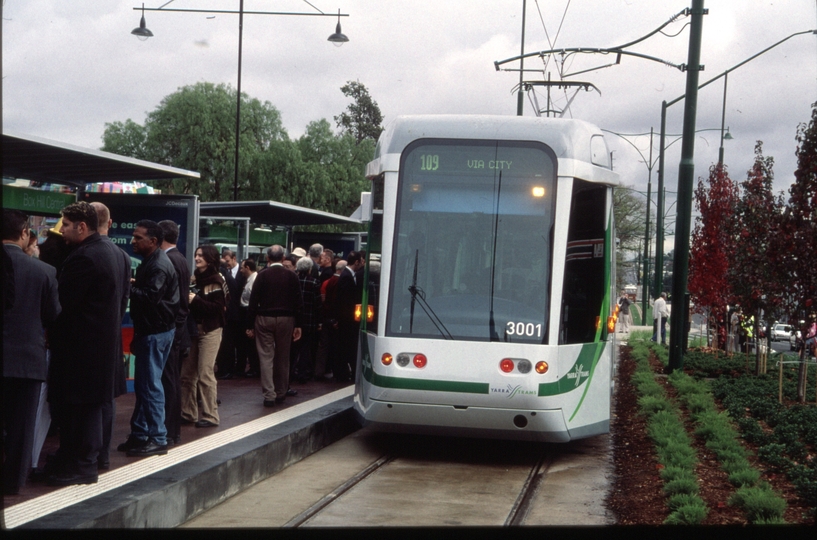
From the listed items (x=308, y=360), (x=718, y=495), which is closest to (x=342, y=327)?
(x=308, y=360)

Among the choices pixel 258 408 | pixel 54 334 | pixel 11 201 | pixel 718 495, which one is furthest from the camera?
pixel 258 408

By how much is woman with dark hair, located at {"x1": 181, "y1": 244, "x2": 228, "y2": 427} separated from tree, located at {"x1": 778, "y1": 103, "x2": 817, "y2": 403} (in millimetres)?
7387

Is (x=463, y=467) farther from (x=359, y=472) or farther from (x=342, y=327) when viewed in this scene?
(x=342, y=327)

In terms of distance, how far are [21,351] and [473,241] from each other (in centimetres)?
433

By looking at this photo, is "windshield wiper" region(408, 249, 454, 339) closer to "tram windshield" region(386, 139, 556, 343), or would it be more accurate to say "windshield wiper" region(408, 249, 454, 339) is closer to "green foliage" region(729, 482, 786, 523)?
"tram windshield" region(386, 139, 556, 343)

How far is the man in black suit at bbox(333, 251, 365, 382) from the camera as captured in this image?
46.8ft

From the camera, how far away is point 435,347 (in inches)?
375

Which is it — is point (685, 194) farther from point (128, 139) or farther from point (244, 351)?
point (128, 139)

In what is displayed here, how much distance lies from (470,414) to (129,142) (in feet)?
191

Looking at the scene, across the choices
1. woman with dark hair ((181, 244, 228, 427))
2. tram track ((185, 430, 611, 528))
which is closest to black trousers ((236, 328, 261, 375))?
tram track ((185, 430, 611, 528))

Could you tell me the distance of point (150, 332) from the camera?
8.19m

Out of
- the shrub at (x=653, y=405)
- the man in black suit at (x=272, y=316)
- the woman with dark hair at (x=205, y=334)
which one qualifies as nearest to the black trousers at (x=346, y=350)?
the man in black suit at (x=272, y=316)

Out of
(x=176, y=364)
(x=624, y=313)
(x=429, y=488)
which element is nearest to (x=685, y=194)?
(x=429, y=488)

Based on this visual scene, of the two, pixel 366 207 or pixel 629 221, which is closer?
pixel 366 207
